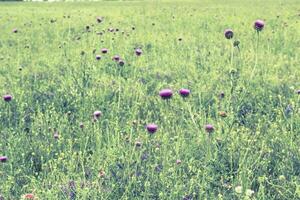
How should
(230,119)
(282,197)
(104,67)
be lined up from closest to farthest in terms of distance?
(282,197) → (230,119) → (104,67)

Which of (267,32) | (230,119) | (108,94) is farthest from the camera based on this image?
(267,32)

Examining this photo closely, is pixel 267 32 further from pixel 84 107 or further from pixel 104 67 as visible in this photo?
pixel 84 107

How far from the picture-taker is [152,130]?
2160mm

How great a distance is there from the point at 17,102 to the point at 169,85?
1.12m

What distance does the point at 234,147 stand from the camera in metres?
2.35

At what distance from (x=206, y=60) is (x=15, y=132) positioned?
2237 millimetres

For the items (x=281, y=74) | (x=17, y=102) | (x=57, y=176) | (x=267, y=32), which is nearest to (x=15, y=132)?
(x=17, y=102)

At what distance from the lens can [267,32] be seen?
6.43 m

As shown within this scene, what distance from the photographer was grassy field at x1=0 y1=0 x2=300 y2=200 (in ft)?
6.97

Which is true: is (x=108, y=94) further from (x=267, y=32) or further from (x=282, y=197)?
(x=267, y=32)

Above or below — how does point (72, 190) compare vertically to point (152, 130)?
below

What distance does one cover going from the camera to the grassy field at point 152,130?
2.12 meters

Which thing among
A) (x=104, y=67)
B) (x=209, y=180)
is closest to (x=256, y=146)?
(x=209, y=180)

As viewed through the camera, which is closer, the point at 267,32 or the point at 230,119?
the point at 230,119
